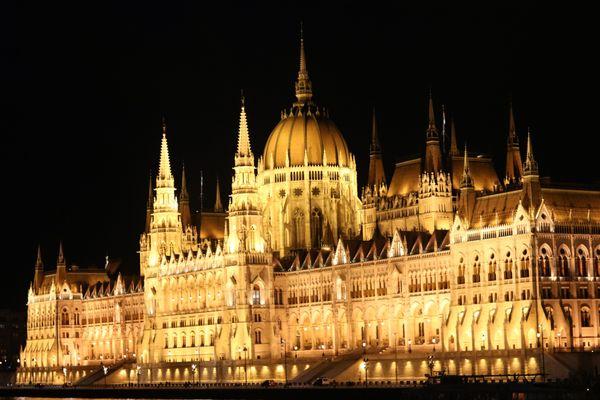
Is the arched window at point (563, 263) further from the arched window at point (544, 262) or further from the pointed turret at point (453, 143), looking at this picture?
the pointed turret at point (453, 143)

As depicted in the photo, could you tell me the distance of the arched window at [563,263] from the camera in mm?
152500

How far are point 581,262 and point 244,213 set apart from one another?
46911mm

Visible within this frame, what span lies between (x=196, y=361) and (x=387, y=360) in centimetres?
3396

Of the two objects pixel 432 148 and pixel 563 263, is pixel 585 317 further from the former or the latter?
pixel 432 148

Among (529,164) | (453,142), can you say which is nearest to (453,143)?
(453,142)

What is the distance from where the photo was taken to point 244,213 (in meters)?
187

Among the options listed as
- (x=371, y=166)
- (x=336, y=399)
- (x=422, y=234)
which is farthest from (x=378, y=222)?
(x=336, y=399)

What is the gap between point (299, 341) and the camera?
187 m

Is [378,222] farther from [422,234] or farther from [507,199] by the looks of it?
[507,199]

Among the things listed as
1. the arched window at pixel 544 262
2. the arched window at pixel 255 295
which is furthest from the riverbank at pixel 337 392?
the arched window at pixel 544 262

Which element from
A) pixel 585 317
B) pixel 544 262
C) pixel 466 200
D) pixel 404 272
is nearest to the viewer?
pixel 544 262

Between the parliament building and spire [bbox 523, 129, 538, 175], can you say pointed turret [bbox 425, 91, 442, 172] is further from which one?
spire [bbox 523, 129, 538, 175]

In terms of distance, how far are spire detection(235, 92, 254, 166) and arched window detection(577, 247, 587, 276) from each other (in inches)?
1947

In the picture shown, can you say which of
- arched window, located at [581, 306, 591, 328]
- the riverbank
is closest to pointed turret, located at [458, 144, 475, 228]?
arched window, located at [581, 306, 591, 328]
